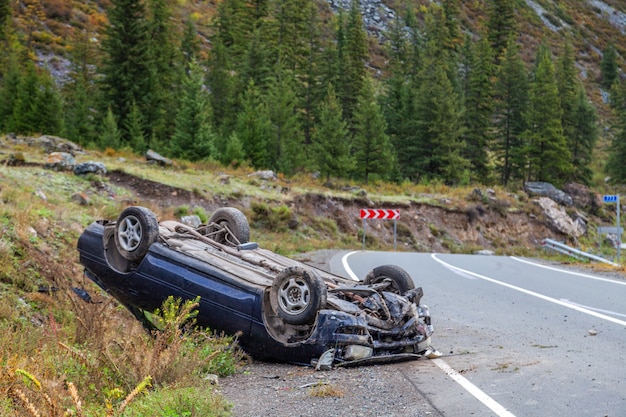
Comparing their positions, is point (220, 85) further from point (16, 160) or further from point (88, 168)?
point (16, 160)

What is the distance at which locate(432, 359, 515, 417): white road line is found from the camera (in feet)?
14.4

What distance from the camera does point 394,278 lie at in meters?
7.37

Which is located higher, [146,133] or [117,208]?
[146,133]

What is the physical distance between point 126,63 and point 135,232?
104ft

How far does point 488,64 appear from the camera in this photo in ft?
190

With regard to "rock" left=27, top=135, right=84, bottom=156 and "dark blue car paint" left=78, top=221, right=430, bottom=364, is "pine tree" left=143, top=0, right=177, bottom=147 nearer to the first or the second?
"rock" left=27, top=135, right=84, bottom=156

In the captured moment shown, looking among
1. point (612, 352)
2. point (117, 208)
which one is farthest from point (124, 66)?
point (612, 352)

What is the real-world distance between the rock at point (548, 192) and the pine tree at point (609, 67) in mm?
42720

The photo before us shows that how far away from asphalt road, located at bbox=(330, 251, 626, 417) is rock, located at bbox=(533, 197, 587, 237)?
2539 centimetres

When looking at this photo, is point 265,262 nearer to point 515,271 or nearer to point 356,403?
point 356,403

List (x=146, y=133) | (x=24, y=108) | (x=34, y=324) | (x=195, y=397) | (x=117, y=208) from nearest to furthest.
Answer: (x=195, y=397) → (x=34, y=324) → (x=117, y=208) → (x=24, y=108) → (x=146, y=133)

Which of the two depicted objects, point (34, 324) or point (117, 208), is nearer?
point (34, 324)

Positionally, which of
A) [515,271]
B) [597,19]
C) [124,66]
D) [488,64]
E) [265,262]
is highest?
[597,19]

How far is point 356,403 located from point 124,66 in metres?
35.4
